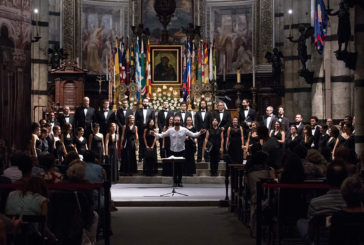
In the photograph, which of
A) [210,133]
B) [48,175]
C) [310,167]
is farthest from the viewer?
[210,133]

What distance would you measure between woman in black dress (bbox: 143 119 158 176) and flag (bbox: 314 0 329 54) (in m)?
5.14

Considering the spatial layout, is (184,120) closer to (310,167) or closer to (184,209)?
(184,209)

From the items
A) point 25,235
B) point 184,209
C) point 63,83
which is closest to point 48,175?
point 25,235

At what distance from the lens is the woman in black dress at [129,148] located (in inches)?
743

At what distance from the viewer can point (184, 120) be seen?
19859mm

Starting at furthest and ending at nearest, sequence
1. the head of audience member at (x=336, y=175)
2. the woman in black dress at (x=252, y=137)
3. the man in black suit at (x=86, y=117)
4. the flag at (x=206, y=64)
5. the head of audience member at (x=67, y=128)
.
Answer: the flag at (x=206, y=64), the man in black suit at (x=86, y=117), the woman in black dress at (x=252, y=137), the head of audience member at (x=67, y=128), the head of audience member at (x=336, y=175)

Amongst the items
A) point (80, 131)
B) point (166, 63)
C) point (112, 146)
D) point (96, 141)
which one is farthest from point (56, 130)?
point (166, 63)

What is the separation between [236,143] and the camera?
19.0 m

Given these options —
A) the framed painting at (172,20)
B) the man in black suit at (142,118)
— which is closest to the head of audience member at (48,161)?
the man in black suit at (142,118)

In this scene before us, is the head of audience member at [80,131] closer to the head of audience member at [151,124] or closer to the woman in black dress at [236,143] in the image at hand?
the head of audience member at [151,124]

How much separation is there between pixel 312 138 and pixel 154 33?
17490 mm

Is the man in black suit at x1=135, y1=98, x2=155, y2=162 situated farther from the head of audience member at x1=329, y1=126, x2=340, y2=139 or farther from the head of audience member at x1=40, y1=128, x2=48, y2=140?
the head of audience member at x1=329, y1=126, x2=340, y2=139

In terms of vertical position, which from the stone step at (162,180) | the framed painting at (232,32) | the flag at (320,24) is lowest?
the stone step at (162,180)

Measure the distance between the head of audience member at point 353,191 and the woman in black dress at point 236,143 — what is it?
513 inches
